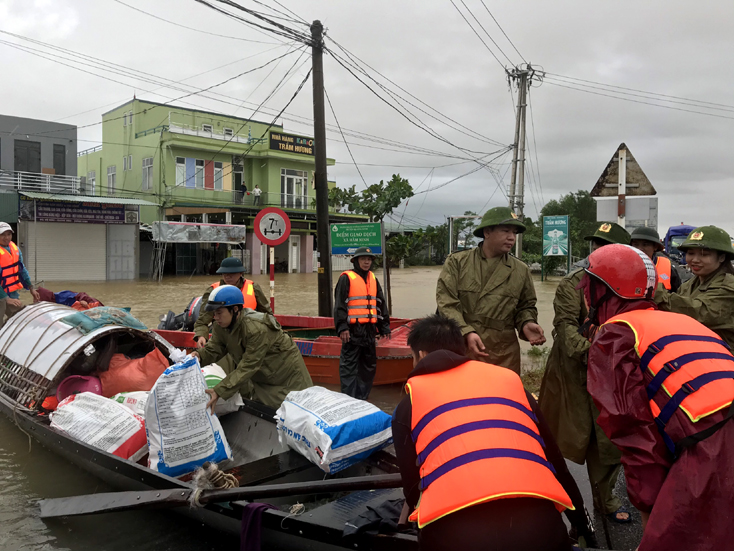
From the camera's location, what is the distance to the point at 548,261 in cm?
2658

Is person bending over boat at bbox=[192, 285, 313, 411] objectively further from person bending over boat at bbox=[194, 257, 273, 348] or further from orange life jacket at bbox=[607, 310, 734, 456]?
orange life jacket at bbox=[607, 310, 734, 456]

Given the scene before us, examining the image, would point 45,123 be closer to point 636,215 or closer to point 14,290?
point 14,290

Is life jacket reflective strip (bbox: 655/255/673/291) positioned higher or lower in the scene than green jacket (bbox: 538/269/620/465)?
higher

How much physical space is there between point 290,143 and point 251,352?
29.7 m

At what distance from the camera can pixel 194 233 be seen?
2402 centimetres

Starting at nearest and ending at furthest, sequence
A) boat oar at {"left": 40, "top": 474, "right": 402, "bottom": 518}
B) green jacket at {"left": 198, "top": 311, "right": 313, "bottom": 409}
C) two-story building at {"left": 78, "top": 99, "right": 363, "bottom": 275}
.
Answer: boat oar at {"left": 40, "top": 474, "right": 402, "bottom": 518} → green jacket at {"left": 198, "top": 311, "right": 313, "bottom": 409} → two-story building at {"left": 78, "top": 99, "right": 363, "bottom": 275}

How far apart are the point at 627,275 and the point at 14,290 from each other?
9162 mm

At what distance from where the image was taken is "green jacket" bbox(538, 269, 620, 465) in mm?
3266

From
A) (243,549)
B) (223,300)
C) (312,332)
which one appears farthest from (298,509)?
(312,332)

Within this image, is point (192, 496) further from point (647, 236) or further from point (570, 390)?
point (647, 236)

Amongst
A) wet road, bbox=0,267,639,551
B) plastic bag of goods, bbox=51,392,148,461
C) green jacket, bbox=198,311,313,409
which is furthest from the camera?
green jacket, bbox=198,311,313,409

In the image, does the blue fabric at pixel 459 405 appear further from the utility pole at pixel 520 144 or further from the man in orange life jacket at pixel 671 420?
the utility pole at pixel 520 144

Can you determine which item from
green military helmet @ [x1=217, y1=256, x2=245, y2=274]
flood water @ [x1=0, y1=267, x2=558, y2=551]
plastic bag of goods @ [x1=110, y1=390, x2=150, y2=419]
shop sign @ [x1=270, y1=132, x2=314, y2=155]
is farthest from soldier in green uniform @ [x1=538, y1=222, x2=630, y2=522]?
shop sign @ [x1=270, y1=132, x2=314, y2=155]

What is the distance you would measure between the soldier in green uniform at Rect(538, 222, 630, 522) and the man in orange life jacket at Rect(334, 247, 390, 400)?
2.85 metres
